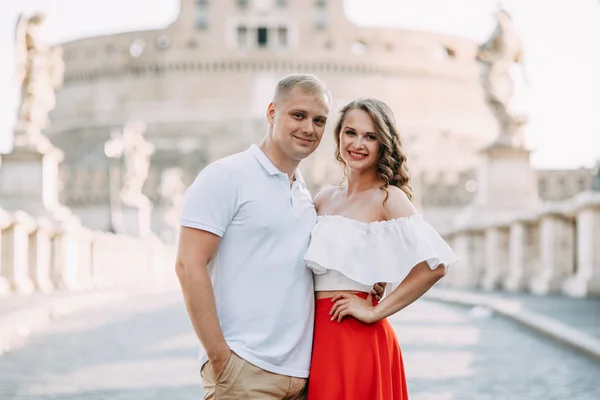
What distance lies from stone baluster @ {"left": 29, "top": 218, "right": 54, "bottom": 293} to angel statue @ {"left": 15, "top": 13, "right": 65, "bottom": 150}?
270cm

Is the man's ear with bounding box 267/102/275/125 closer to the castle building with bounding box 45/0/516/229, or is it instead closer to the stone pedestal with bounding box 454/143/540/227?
the stone pedestal with bounding box 454/143/540/227

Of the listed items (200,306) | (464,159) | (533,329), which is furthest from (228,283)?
(464,159)

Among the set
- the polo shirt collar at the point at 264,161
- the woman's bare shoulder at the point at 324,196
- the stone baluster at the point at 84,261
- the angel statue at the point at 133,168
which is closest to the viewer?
the polo shirt collar at the point at 264,161

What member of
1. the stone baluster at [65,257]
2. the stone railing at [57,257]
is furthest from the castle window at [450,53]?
the stone baluster at [65,257]

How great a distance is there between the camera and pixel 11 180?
1639 centimetres

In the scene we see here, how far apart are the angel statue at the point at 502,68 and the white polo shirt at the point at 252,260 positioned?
1493 cm

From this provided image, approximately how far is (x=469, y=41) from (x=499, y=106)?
198 feet

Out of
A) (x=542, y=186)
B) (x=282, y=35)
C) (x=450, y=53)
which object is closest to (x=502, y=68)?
(x=542, y=186)

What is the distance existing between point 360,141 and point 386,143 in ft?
0.28

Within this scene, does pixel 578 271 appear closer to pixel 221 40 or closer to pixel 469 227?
pixel 469 227

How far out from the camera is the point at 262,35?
70438 millimetres

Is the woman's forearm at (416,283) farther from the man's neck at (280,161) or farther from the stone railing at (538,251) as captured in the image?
the stone railing at (538,251)

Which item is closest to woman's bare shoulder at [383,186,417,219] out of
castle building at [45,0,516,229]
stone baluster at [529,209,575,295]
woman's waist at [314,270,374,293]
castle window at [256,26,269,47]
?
woman's waist at [314,270,374,293]

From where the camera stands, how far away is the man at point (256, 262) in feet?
8.84
